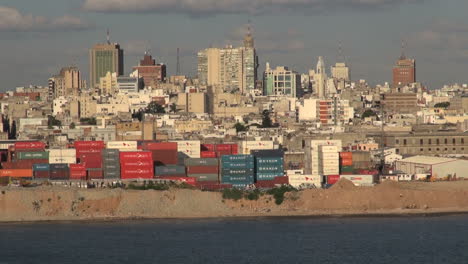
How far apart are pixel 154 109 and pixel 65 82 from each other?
28790 mm

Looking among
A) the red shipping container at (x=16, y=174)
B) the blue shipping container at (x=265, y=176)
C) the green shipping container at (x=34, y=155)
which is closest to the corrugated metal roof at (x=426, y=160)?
the blue shipping container at (x=265, y=176)

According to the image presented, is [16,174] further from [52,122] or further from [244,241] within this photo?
[52,122]

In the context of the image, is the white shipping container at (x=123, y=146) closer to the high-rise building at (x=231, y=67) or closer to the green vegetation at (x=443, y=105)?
the green vegetation at (x=443, y=105)

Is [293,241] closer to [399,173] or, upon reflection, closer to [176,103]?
[399,173]

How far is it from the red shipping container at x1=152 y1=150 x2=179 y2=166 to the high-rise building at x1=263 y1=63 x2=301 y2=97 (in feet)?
248

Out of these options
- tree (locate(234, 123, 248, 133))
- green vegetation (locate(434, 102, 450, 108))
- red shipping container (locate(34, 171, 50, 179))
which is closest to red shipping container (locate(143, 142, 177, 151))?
red shipping container (locate(34, 171, 50, 179))

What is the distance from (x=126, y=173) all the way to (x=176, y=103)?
58026mm

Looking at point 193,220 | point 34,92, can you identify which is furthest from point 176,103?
point 193,220

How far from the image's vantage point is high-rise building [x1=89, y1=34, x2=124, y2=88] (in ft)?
449

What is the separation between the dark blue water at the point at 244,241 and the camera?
36.1 meters

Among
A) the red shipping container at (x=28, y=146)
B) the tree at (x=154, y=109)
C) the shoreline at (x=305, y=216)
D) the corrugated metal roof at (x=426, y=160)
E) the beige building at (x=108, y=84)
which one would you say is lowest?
the shoreline at (x=305, y=216)

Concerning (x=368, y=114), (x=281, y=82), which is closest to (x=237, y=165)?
(x=368, y=114)

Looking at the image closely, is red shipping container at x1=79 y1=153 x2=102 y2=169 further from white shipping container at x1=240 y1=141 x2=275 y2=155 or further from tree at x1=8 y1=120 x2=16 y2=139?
tree at x1=8 y1=120 x2=16 y2=139

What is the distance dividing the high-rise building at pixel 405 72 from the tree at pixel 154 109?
162 feet
